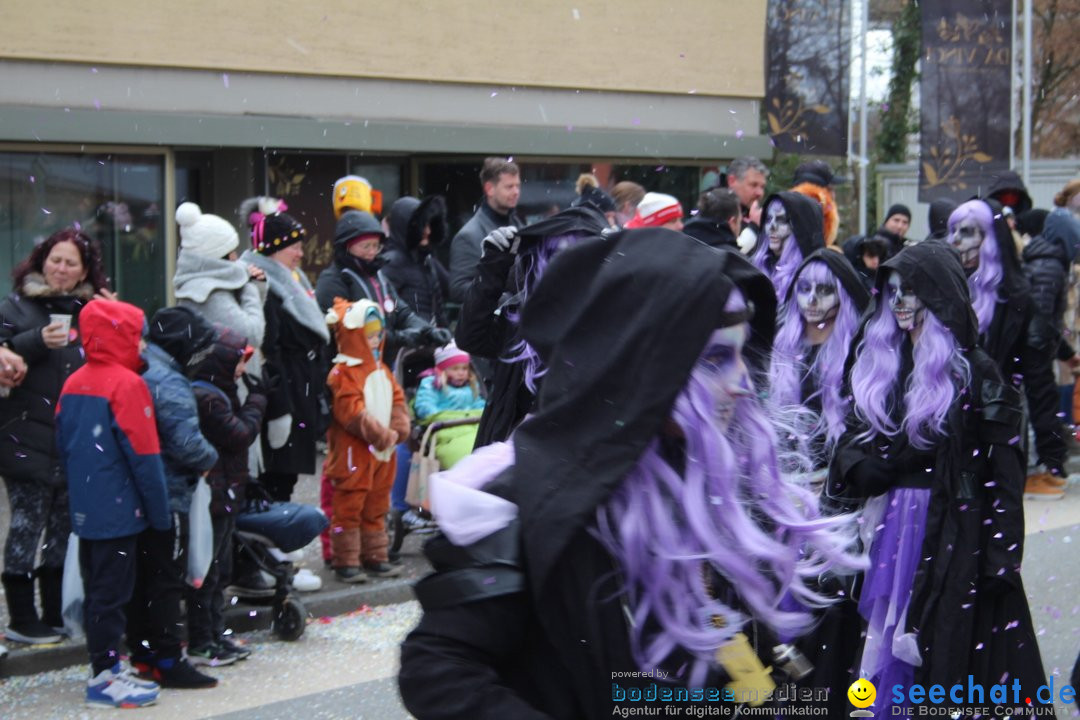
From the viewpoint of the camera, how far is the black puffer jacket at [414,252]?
9375 mm

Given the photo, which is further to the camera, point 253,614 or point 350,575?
point 350,575

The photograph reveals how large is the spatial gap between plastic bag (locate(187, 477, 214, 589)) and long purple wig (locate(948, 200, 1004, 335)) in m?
4.40

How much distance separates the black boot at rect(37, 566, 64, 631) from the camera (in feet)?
21.5

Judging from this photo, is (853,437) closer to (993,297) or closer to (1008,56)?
(993,297)

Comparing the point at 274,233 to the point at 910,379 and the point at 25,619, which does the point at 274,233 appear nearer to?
the point at 25,619

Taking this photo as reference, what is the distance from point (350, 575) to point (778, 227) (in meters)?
2.94

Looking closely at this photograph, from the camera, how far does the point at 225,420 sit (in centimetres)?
641

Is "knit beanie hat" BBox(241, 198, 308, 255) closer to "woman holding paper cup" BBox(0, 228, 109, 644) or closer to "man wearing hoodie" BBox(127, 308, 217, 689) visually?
"woman holding paper cup" BBox(0, 228, 109, 644)

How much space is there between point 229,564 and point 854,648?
2.97 metres

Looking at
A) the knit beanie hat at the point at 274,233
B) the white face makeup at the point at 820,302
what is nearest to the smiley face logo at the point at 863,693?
the white face makeup at the point at 820,302

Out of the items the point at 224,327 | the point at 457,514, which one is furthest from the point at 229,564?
the point at 457,514

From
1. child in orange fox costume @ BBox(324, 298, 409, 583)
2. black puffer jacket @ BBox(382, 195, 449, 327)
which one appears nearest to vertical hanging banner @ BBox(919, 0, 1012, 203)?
black puffer jacket @ BBox(382, 195, 449, 327)

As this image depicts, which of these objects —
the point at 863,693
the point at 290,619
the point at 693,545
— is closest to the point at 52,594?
the point at 290,619

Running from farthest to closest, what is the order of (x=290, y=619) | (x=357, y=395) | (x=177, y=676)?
(x=357, y=395), (x=290, y=619), (x=177, y=676)
